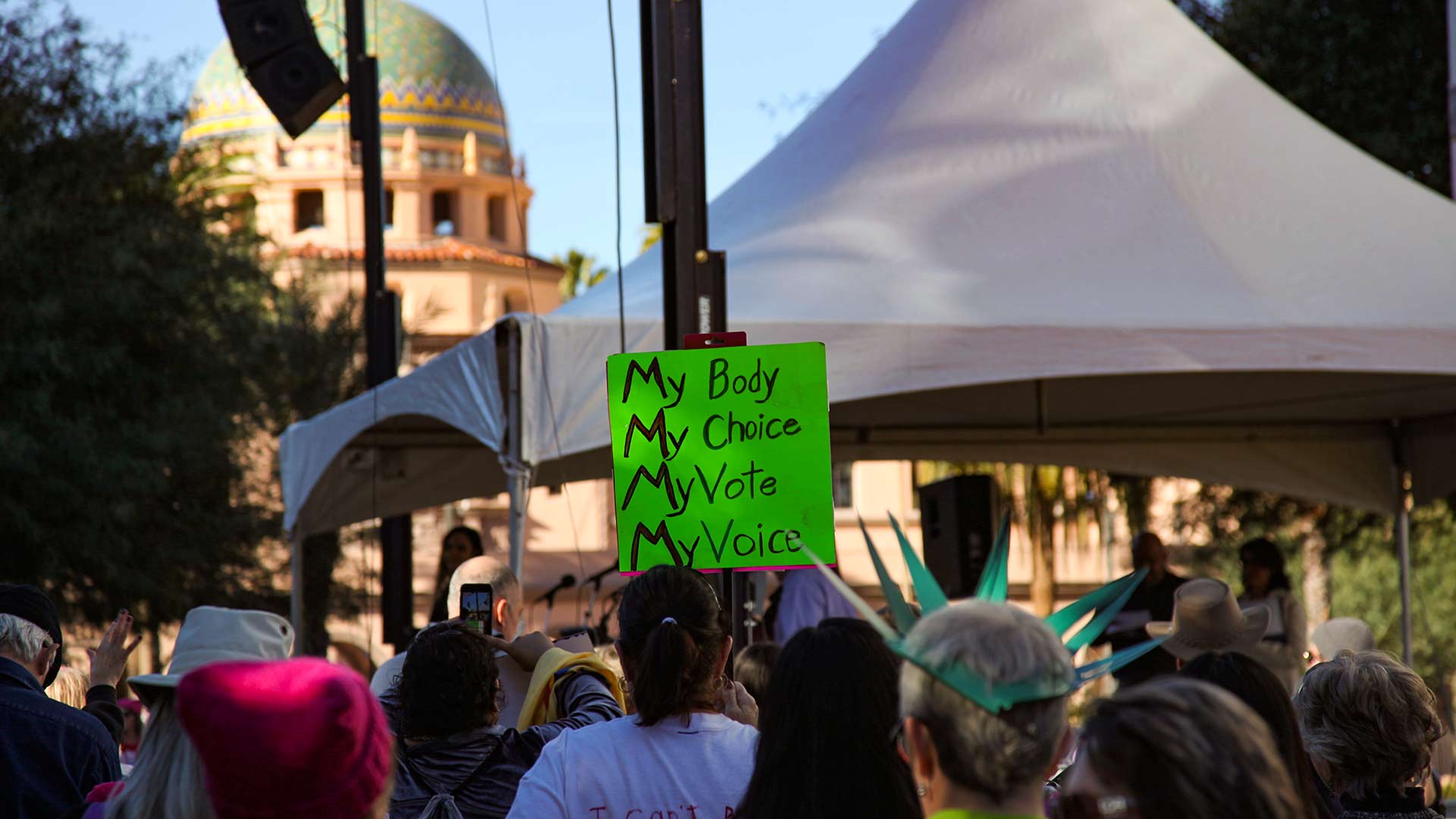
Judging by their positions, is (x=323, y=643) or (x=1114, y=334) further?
(x=323, y=643)

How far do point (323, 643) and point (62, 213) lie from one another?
5.51 metres

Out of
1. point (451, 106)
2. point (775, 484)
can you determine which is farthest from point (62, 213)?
point (451, 106)

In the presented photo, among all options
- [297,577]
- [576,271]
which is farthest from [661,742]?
[576,271]

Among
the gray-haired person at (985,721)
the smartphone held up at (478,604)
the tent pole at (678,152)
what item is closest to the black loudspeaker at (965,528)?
the tent pole at (678,152)

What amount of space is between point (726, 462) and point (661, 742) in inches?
59.0

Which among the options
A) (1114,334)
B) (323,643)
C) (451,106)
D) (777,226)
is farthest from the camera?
(451,106)

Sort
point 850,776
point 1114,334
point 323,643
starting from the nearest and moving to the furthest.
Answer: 1. point 850,776
2. point 1114,334
3. point 323,643

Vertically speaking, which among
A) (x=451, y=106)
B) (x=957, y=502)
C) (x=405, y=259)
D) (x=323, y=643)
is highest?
(x=451, y=106)

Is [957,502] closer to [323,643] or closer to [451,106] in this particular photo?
[323,643]

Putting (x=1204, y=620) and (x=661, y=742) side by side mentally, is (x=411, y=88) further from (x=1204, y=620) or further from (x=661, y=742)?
(x=661, y=742)

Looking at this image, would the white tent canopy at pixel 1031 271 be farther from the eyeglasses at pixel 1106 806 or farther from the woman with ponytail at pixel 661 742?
the eyeglasses at pixel 1106 806

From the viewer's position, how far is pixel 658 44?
600 cm

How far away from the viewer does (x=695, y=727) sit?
3451 millimetres

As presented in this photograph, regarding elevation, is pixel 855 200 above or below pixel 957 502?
above
